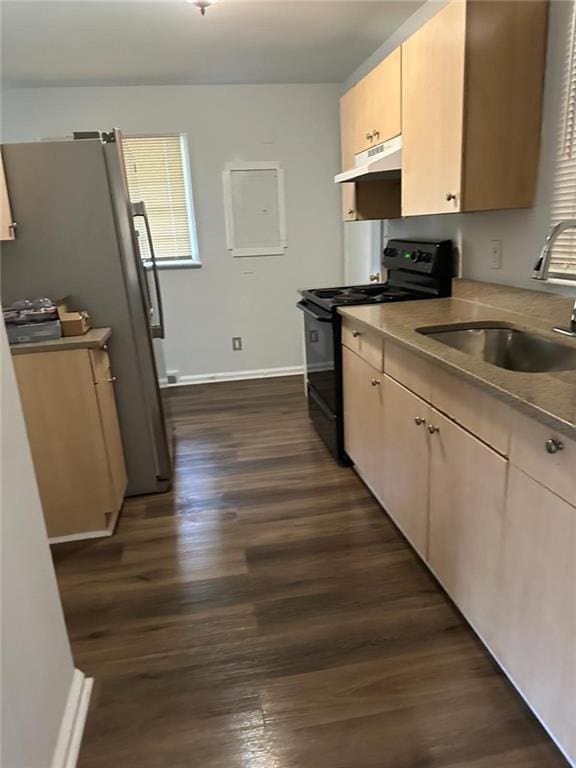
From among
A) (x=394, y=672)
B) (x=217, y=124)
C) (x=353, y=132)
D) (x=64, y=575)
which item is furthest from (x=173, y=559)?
(x=217, y=124)

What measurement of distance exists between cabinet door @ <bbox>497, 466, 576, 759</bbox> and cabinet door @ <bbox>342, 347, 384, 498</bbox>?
0.96m

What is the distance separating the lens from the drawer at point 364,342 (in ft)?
7.15

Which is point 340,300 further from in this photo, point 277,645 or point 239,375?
point 239,375

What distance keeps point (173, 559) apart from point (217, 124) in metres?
3.45

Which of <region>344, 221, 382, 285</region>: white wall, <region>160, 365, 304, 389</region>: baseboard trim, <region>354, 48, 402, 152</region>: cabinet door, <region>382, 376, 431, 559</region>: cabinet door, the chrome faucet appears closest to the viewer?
the chrome faucet

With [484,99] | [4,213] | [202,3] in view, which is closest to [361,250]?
[202,3]

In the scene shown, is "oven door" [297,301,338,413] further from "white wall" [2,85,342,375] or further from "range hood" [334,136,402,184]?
"white wall" [2,85,342,375]

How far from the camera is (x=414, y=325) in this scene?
202cm

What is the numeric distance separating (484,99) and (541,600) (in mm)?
1721

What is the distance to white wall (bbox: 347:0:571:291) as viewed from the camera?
1896mm

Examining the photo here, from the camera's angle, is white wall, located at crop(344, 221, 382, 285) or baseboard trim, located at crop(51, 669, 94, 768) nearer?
baseboard trim, located at crop(51, 669, 94, 768)

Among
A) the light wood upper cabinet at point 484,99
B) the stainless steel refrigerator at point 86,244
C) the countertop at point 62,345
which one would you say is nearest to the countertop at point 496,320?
the light wood upper cabinet at point 484,99

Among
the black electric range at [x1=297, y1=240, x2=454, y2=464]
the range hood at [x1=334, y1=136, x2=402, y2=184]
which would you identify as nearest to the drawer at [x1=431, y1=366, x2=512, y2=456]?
the black electric range at [x1=297, y1=240, x2=454, y2=464]

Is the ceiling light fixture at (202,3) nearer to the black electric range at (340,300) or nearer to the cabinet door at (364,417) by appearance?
the black electric range at (340,300)
